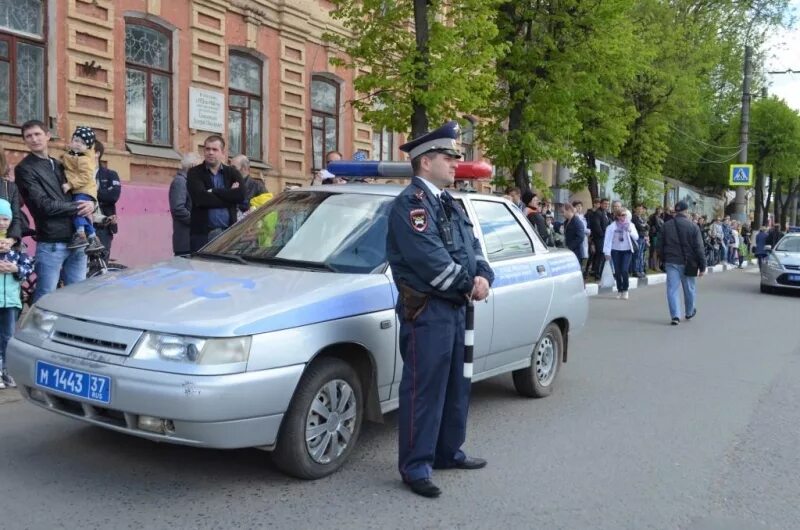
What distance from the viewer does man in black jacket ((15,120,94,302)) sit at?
6391mm

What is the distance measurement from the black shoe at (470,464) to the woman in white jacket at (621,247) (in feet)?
37.7

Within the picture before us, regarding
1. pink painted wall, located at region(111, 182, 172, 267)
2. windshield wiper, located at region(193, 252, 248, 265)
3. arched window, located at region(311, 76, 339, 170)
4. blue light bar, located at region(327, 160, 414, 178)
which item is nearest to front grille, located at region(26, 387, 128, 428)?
windshield wiper, located at region(193, 252, 248, 265)

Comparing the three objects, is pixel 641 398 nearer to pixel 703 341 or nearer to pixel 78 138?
pixel 703 341

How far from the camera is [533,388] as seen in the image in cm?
648

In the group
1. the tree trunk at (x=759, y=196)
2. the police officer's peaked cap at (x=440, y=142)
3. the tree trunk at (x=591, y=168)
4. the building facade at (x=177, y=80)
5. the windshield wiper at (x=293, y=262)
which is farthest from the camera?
the tree trunk at (x=759, y=196)

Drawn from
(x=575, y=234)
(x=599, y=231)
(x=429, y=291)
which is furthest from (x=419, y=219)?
(x=599, y=231)

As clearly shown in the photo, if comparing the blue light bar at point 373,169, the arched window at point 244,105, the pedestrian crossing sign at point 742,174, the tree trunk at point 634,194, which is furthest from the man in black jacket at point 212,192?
the pedestrian crossing sign at point 742,174

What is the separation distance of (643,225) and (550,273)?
16118mm

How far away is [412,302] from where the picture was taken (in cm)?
413

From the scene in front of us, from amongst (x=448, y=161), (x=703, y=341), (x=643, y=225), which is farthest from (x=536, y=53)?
(x=448, y=161)

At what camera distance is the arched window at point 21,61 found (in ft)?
39.1

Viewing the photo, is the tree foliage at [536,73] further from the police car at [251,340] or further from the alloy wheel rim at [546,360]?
the police car at [251,340]

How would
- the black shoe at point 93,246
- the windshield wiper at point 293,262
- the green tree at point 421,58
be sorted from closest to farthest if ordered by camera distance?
the windshield wiper at point 293,262 < the black shoe at point 93,246 < the green tree at point 421,58

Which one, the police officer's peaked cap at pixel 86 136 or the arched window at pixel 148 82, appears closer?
the police officer's peaked cap at pixel 86 136
